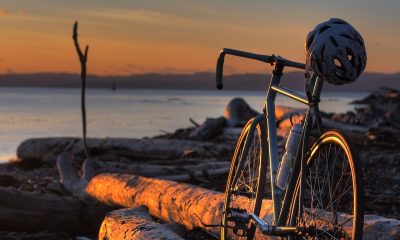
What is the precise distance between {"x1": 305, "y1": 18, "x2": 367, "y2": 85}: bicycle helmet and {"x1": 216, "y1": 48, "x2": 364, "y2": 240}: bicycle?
193mm

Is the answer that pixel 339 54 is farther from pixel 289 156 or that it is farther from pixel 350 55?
pixel 289 156

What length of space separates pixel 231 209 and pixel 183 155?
30.3 ft

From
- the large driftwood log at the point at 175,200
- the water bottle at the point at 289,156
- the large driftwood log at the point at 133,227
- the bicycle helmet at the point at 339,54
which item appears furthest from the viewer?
the large driftwood log at the point at 133,227

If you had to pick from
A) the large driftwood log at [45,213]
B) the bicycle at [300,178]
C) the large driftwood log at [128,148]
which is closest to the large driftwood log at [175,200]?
the bicycle at [300,178]

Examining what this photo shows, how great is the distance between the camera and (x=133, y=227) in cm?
530

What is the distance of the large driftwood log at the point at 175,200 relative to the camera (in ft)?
14.5

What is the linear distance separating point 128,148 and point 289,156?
12221mm

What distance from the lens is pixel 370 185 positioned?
982 centimetres

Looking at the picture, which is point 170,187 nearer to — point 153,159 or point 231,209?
point 231,209

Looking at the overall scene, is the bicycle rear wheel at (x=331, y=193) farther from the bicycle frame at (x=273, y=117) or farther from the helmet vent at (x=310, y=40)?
the helmet vent at (x=310, y=40)

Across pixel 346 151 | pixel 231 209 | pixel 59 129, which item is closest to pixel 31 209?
pixel 231 209

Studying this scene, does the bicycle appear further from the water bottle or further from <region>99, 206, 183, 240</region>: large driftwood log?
<region>99, 206, 183, 240</region>: large driftwood log

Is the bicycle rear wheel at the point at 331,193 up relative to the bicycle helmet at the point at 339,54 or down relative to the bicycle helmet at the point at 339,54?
down

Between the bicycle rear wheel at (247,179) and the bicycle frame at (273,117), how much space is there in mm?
140
